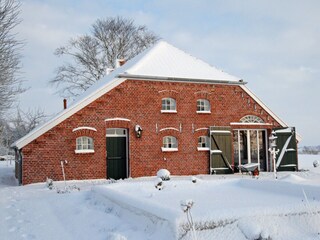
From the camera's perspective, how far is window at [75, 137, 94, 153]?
53.5ft

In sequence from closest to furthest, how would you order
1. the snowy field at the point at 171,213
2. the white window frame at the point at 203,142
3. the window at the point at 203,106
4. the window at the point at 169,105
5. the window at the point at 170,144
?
the snowy field at the point at 171,213 → the window at the point at 170,144 → the window at the point at 169,105 → the white window frame at the point at 203,142 → the window at the point at 203,106

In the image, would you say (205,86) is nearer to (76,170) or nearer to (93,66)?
(76,170)

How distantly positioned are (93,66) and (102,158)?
53.9ft

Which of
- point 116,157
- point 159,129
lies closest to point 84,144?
point 116,157

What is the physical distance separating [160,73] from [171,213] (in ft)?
40.7

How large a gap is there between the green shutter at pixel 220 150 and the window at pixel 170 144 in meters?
1.83

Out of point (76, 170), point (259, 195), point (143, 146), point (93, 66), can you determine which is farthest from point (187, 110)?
point (93, 66)

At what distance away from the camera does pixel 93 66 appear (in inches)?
1241

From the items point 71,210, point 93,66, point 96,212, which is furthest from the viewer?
point 93,66

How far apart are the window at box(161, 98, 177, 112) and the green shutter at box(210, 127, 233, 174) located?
2132 mm

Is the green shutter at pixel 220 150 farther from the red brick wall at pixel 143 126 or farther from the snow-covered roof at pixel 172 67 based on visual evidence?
the snow-covered roof at pixel 172 67

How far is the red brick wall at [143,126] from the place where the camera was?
1574 cm

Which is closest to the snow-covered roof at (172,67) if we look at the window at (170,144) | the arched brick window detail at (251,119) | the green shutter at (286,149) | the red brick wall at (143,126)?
the red brick wall at (143,126)

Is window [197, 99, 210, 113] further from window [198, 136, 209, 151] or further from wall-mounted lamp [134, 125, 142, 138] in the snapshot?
wall-mounted lamp [134, 125, 142, 138]
